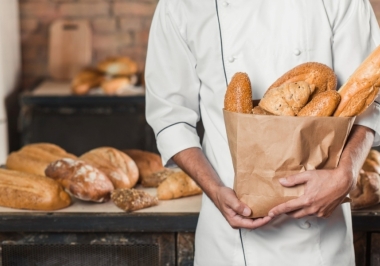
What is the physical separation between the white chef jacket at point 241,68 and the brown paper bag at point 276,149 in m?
0.19

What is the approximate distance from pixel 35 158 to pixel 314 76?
1.14 metres

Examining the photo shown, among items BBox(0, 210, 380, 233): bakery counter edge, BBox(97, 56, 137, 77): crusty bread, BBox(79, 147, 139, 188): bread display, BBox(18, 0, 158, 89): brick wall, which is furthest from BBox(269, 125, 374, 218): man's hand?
BBox(18, 0, 158, 89): brick wall

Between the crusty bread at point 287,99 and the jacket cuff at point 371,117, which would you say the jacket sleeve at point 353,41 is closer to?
the jacket cuff at point 371,117

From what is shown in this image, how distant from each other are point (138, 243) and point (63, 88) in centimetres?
220

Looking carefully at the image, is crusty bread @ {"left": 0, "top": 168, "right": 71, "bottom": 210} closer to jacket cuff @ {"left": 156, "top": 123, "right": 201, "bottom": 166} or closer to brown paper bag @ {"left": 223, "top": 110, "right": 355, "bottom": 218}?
jacket cuff @ {"left": 156, "top": 123, "right": 201, "bottom": 166}

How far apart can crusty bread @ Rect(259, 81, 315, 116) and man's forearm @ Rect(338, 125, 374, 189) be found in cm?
14

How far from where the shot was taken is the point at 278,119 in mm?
1186

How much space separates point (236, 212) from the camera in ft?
4.27

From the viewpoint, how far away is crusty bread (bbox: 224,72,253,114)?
1253 millimetres

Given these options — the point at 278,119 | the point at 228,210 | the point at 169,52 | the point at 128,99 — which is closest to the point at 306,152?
the point at 278,119

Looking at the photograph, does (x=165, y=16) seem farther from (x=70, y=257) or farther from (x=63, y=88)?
(x=63, y=88)

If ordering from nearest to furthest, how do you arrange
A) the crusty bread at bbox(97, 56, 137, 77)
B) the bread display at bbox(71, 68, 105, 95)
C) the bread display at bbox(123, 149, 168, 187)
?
the bread display at bbox(123, 149, 168, 187) < the bread display at bbox(71, 68, 105, 95) < the crusty bread at bbox(97, 56, 137, 77)

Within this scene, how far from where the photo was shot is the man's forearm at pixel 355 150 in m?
1.26

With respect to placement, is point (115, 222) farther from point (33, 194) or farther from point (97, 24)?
point (97, 24)
